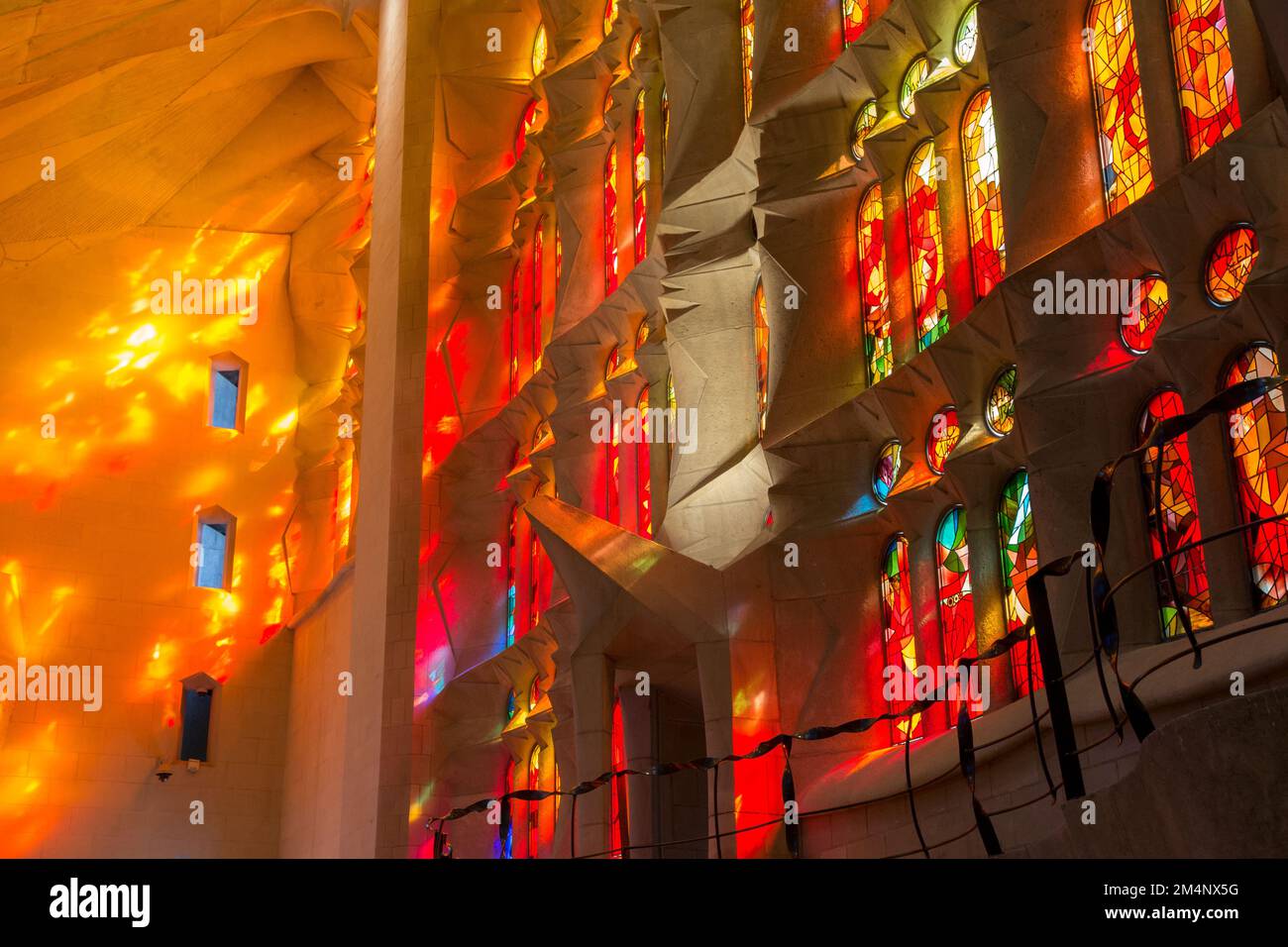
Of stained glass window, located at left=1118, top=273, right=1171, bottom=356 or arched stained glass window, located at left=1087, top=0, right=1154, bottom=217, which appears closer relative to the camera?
stained glass window, located at left=1118, top=273, right=1171, bottom=356

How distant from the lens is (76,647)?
2270cm

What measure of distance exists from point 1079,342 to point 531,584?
957 cm

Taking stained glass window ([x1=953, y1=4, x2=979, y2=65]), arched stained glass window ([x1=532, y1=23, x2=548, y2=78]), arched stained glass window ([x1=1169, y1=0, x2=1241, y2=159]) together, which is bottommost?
arched stained glass window ([x1=1169, y1=0, x2=1241, y2=159])

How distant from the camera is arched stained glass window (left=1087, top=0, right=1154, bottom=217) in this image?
1050cm

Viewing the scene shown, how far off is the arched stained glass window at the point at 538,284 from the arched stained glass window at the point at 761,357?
17.6ft

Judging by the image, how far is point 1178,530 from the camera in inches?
380

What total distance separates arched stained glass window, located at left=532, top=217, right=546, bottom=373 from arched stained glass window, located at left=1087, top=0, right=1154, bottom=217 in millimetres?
9752

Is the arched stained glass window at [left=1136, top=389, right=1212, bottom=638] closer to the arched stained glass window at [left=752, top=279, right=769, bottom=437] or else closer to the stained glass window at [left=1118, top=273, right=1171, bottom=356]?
the stained glass window at [left=1118, top=273, right=1171, bottom=356]

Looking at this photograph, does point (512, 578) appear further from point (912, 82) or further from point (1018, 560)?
point (1018, 560)

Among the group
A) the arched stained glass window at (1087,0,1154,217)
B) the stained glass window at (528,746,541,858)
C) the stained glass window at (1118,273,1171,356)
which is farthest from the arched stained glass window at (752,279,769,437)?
the stained glass window at (528,746,541,858)

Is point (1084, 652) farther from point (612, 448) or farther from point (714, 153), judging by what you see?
point (612, 448)

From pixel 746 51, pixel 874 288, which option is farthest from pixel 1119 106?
pixel 746 51

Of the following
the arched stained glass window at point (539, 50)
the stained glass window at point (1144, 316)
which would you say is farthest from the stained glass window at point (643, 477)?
the stained glass window at point (1144, 316)

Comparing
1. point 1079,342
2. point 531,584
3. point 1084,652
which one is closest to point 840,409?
point 1079,342
